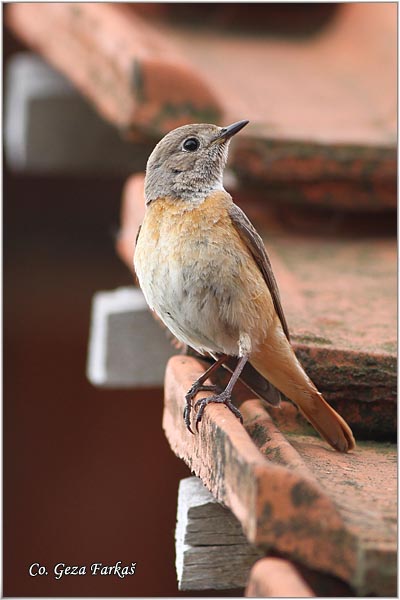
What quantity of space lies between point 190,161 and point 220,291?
57cm

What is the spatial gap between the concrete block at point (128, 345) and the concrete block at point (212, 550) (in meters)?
1.47

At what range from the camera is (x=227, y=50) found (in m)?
4.74

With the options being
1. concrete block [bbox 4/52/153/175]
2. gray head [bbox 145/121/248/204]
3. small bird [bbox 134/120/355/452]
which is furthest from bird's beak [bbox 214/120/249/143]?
concrete block [bbox 4/52/153/175]

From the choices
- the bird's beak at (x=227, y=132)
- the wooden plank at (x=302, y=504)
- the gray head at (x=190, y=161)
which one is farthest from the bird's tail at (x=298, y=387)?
the bird's beak at (x=227, y=132)

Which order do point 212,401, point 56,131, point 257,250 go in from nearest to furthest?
point 212,401 < point 257,250 < point 56,131

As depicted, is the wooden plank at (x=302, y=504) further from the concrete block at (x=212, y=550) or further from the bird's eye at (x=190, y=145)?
the bird's eye at (x=190, y=145)

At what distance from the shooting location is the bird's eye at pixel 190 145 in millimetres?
3174

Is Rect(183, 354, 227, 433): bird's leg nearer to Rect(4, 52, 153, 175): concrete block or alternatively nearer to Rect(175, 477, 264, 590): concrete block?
Rect(175, 477, 264, 590): concrete block

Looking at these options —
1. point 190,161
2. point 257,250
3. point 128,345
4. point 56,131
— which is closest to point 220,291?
point 257,250

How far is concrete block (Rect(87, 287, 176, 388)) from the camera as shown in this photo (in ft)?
12.3

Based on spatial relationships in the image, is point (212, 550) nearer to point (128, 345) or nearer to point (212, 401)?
point (212, 401)

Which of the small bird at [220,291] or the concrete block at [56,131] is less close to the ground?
the concrete block at [56,131]

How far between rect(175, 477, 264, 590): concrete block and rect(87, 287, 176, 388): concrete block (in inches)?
57.7

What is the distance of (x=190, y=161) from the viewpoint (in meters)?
3.15
